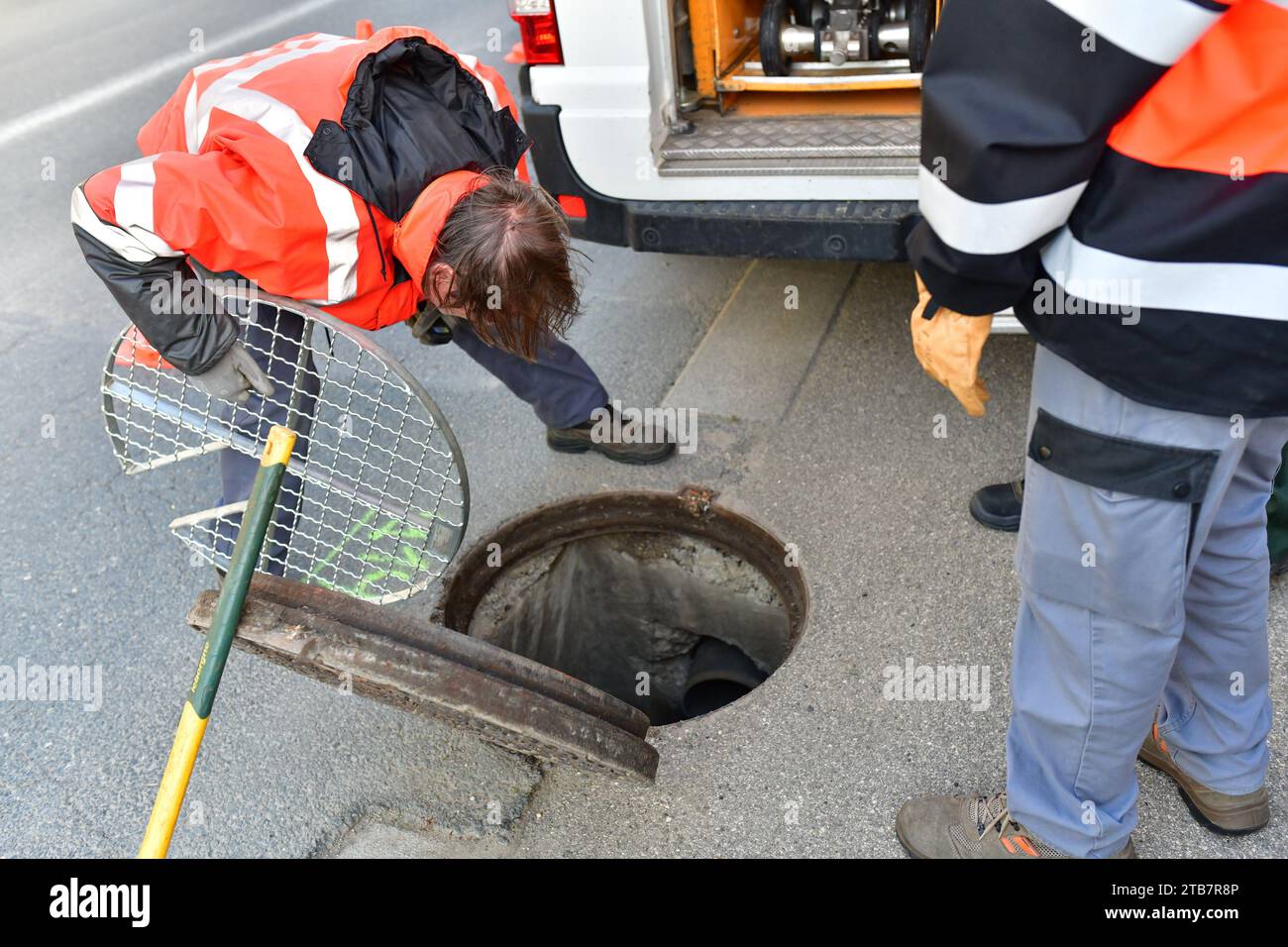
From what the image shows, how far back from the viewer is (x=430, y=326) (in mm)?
2850

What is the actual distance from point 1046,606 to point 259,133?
1752 mm

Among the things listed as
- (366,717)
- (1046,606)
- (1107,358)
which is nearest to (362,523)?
(366,717)

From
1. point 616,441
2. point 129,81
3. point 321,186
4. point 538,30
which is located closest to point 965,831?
point 616,441

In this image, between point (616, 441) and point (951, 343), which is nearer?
point (951, 343)

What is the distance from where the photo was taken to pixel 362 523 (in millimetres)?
3086

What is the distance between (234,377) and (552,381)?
1001 millimetres

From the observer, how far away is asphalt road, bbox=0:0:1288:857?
2297 millimetres

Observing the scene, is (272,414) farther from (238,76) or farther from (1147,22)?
(1147,22)

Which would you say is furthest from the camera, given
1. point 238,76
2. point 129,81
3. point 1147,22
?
point 129,81

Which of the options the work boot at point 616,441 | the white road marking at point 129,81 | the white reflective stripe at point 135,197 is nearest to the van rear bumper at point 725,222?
the work boot at point 616,441

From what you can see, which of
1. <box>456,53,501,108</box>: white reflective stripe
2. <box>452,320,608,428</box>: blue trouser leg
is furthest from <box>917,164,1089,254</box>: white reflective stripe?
<box>452,320,608,428</box>: blue trouser leg

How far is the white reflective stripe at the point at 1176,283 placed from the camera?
1414mm

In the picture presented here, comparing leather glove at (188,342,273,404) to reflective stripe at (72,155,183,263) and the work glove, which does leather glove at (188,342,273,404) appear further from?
the work glove

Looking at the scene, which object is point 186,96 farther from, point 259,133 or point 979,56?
point 979,56
